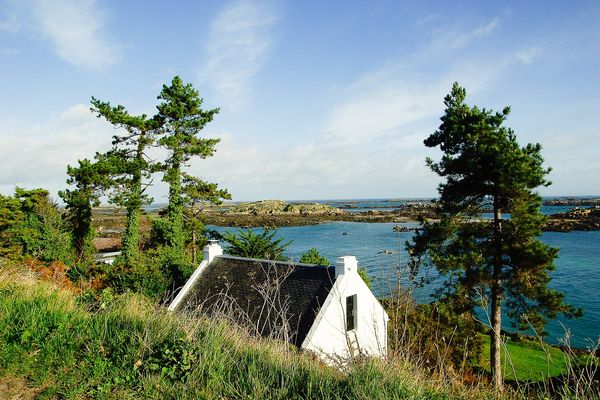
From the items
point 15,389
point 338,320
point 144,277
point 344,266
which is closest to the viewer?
point 15,389

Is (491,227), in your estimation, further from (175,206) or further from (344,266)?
(175,206)

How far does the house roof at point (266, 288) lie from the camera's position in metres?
12.2

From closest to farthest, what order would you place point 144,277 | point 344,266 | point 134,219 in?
1. point 344,266
2. point 144,277
3. point 134,219

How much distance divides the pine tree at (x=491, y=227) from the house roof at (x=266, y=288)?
3793 mm

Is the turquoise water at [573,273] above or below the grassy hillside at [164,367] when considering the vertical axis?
below

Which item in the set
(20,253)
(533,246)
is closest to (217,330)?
(533,246)

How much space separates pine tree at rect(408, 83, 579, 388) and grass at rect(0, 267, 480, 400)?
34.1ft

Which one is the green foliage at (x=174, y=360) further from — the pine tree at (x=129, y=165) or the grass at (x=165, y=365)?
the pine tree at (x=129, y=165)

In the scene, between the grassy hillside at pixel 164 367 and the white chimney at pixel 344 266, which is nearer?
the grassy hillside at pixel 164 367

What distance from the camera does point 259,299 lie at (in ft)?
45.4

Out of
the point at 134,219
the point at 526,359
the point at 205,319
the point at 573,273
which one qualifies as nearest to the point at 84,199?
the point at 134,219

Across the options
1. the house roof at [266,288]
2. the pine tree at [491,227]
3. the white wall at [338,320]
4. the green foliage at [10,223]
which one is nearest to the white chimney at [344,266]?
the white wall at [338,320]

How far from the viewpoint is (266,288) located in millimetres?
12141

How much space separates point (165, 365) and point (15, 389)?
139cm
